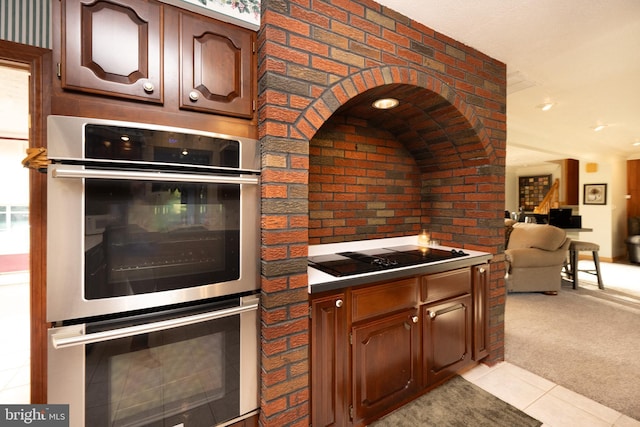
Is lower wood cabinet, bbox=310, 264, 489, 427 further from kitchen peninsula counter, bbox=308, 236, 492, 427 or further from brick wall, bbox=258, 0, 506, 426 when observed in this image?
brick wall, bbox=258, 0, 506, 426

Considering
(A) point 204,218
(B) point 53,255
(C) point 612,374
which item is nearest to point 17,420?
(B) point 53,255

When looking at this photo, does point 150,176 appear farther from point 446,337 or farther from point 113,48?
point 446,337

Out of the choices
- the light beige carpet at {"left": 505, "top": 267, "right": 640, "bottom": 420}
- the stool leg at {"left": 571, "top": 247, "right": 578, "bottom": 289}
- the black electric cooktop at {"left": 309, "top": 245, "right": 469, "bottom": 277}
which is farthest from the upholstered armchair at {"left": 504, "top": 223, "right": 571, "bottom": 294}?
the black electric cooktop at {"left": 309, "top": 245, "right": 469, "bottom": 277}

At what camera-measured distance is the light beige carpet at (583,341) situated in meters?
2.05

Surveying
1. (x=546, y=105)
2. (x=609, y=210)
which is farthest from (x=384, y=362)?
(x=609, y=210)

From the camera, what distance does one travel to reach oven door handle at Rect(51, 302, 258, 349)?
0.97 meters

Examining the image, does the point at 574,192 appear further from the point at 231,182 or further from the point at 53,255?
the point at 53,255

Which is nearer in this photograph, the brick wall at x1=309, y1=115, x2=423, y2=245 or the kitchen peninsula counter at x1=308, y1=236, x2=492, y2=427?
the kitchen peninsula counter at x1=308, y1=236, x2=492, y2=427

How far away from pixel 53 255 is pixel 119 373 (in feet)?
1.66

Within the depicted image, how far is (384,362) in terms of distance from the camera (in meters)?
1.65

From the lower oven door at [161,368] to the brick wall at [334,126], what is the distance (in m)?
0.11

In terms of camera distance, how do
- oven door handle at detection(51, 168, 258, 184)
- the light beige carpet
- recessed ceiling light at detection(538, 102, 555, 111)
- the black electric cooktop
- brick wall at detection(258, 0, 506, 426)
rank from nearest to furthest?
oven door handle at detection(51, 168, 258, 184) < brick wall at detection(258, 0, 506, 426) < the black electric cooktop < the light beige carpet < recessed ceiling light at detection(538, 102, 555, 111)

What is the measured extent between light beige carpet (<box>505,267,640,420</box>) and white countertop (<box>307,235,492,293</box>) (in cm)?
114

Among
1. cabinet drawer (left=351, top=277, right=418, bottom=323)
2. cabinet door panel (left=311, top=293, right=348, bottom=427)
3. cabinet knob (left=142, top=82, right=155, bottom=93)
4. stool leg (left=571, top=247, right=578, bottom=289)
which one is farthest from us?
stool leg (left=571, top=247, right=578, bottom=289)
